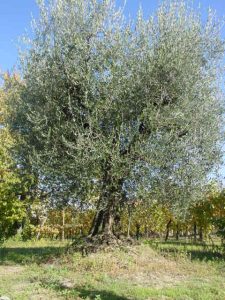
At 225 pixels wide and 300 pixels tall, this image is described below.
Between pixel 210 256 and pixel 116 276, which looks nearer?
pixel 116 276

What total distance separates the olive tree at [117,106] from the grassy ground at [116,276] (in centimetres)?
246

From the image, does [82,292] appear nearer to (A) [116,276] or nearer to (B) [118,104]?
(A) [116,276]

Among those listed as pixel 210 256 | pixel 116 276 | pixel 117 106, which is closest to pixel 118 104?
pixel 117 106

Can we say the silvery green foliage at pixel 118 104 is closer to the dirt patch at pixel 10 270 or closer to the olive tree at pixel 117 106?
the olive tree at pixel 117 106

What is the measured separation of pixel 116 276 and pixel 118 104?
6.70m

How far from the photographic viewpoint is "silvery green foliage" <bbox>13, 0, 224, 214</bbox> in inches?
615

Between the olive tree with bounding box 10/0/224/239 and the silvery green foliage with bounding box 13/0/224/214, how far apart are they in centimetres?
4

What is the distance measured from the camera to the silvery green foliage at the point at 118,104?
1562 centimetres

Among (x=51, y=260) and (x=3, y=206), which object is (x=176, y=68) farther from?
(x=3, y=206)

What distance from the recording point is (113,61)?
1574cm

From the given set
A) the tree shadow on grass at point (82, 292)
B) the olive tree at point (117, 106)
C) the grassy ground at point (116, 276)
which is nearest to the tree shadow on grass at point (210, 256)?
the grassy ground at point (116, 276)

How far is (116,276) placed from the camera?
45.5ft

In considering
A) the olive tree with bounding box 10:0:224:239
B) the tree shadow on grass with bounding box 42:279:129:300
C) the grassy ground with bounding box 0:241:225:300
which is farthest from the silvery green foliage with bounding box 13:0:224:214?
the tree shadow on grass with bounding box 42:279:129:300

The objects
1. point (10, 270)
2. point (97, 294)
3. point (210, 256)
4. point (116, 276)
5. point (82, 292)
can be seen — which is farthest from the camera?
point (210, 256)
